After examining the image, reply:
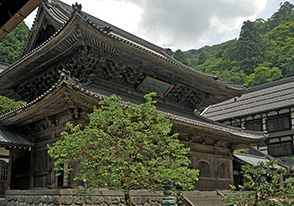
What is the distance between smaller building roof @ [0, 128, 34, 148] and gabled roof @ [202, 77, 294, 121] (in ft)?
75.7

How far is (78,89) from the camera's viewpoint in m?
10.8

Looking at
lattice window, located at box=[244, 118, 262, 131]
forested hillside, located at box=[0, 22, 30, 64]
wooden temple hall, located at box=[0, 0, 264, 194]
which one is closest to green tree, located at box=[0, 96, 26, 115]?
wooden temple hall, located at box=[0, 0, 264, 194]

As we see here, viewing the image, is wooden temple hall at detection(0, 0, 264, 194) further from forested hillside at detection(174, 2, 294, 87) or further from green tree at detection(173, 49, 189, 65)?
green tree at detection(173, 49, 189, 65)

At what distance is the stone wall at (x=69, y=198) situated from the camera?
9.71 metres

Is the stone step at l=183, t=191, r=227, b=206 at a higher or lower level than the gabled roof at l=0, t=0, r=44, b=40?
lower

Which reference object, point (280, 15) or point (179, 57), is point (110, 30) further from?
point (280, 15)

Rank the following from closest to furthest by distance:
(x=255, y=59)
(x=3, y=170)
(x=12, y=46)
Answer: (x=3, y=170) → (x=12, y=46) → (x=255, y=59)

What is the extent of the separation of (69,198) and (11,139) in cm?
560

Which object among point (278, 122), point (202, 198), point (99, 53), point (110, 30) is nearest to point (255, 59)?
point (278, 122)

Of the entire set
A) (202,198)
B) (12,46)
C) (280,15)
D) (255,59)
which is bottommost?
(202,198)

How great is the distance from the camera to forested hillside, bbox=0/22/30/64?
47.0 metres

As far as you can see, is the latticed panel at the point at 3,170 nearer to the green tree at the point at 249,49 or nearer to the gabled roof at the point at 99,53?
the gabled roof at the point at 99,53

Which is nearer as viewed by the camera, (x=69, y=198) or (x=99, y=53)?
(x=69, y=198)

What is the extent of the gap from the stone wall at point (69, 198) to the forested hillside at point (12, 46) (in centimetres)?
3988
